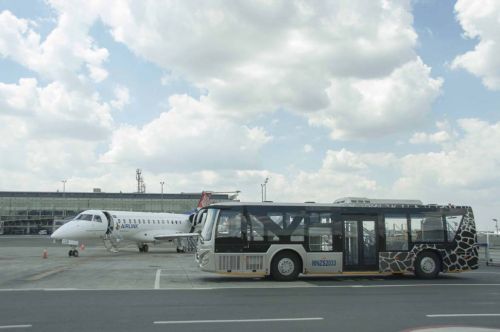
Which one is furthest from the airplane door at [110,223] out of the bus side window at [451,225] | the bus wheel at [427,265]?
the bus side window at [451,225]

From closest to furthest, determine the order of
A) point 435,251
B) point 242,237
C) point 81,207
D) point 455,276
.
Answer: point 242,237, point 435,251, point 455,276, point 81,207

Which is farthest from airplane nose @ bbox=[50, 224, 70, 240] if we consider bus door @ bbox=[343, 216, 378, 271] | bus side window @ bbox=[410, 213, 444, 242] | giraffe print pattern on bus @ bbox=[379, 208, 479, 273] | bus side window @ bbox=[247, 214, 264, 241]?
bus side window @ bbox=[410, 213, 444, 242]

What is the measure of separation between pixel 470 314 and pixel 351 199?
9.01 metres

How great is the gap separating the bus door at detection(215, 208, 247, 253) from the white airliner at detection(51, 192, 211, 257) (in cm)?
1842

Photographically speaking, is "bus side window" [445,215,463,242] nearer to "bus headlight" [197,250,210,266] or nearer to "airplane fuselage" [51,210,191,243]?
"bus headlight" [197,250,210,266]

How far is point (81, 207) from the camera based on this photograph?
12519 centimetres

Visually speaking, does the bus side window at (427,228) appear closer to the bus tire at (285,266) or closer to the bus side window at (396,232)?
the bus side window at (396,232)

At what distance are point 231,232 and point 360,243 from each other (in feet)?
14.7

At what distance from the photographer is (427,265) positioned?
1839 centimetres

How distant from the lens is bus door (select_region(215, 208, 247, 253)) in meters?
17.1

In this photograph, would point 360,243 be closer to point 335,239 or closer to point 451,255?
point 335,239

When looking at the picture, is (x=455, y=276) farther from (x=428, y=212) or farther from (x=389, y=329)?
(x=389, y=329)

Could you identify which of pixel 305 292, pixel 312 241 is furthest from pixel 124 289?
pixel 312 241

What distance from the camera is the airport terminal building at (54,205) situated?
12119 centimetres
